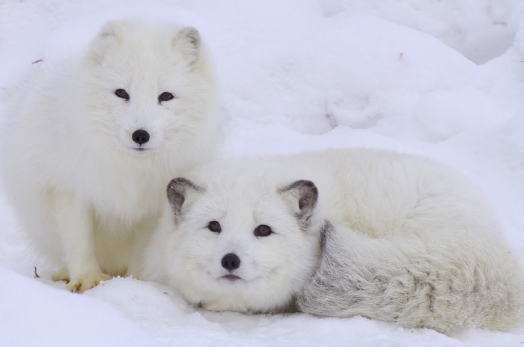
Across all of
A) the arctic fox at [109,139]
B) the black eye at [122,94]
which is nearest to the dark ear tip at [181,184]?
the arctic fox at [109,139]

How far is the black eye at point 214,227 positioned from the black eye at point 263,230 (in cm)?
17

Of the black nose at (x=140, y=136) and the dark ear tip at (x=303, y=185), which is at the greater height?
the black nose at (x=140, y=136)

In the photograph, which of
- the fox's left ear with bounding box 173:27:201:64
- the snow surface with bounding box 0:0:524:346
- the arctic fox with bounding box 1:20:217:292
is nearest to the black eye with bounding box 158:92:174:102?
the arctic fox with bounding box 1:20:217:292

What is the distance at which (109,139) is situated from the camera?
115 inches

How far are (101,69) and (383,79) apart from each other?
2.79m

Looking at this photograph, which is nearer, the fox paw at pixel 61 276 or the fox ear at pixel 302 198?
the fox ear at pixel 302 198

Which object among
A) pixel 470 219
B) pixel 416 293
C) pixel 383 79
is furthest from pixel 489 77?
Answer: pixel 416 293

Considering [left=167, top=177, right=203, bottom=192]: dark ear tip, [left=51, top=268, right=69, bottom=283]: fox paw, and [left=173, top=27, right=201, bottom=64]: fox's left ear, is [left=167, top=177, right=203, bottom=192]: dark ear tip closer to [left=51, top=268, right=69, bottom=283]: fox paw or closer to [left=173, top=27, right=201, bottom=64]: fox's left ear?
[left=173, top=27, right=201, bottom=64]: fox's left ear

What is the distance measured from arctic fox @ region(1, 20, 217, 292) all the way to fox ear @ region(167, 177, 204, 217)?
21 cm

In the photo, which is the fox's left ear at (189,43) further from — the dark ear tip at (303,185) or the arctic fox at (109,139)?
the dark ear tip at (303,185)

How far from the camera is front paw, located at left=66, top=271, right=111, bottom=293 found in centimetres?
304

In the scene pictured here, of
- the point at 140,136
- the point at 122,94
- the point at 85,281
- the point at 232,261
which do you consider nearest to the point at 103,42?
the point at 122,94

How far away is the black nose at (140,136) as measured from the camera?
2.74 metres

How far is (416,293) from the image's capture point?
2475 mm
